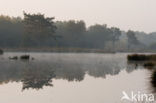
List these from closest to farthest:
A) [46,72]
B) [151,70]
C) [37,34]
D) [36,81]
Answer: [36,81]
[46,72]
[151,70]
[37,34]

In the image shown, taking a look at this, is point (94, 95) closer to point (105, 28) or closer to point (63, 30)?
point (63, 30)

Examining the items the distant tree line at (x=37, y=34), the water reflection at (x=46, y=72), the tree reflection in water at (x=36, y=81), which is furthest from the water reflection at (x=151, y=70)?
the distant tree line at (x=37, y=34)

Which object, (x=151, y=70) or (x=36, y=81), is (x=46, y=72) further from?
(x=151, y=70)

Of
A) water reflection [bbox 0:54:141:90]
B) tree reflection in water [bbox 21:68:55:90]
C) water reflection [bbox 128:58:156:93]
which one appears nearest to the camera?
water reflection [bbox 128:58:156:93]

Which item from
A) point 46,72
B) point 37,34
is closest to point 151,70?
point 46,72

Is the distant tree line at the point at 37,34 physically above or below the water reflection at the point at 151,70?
above

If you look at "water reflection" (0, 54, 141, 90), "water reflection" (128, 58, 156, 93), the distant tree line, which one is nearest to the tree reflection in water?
"water reflection" (0, 54, 141, 90)

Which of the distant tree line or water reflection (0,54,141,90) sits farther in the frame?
the distant tree line

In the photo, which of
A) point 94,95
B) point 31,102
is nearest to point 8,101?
point 31,102

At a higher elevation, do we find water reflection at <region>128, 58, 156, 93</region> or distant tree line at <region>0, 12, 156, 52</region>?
distant tree line at <region>0, 12, 156, 52</region>

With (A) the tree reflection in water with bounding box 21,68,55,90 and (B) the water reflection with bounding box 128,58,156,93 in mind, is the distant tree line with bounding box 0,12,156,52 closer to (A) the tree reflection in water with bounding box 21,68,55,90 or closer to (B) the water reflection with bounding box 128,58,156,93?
(B) the water reflection with bounding box 128,58,156,93

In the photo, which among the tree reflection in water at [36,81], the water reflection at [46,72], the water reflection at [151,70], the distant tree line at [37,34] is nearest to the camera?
the water reflection at [151,70]

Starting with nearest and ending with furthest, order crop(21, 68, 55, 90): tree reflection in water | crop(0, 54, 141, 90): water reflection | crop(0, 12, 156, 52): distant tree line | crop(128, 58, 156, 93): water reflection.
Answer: crop(128, 58, 156, 93): water reflection, crop(21, 68, 55, 90): tree reflection in water, crop(0, 54, 141, 90): water reflection, crop(0, 12, 156, 52): distant tree line

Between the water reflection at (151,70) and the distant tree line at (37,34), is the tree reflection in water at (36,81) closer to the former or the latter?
the water reflection at (151,70)
